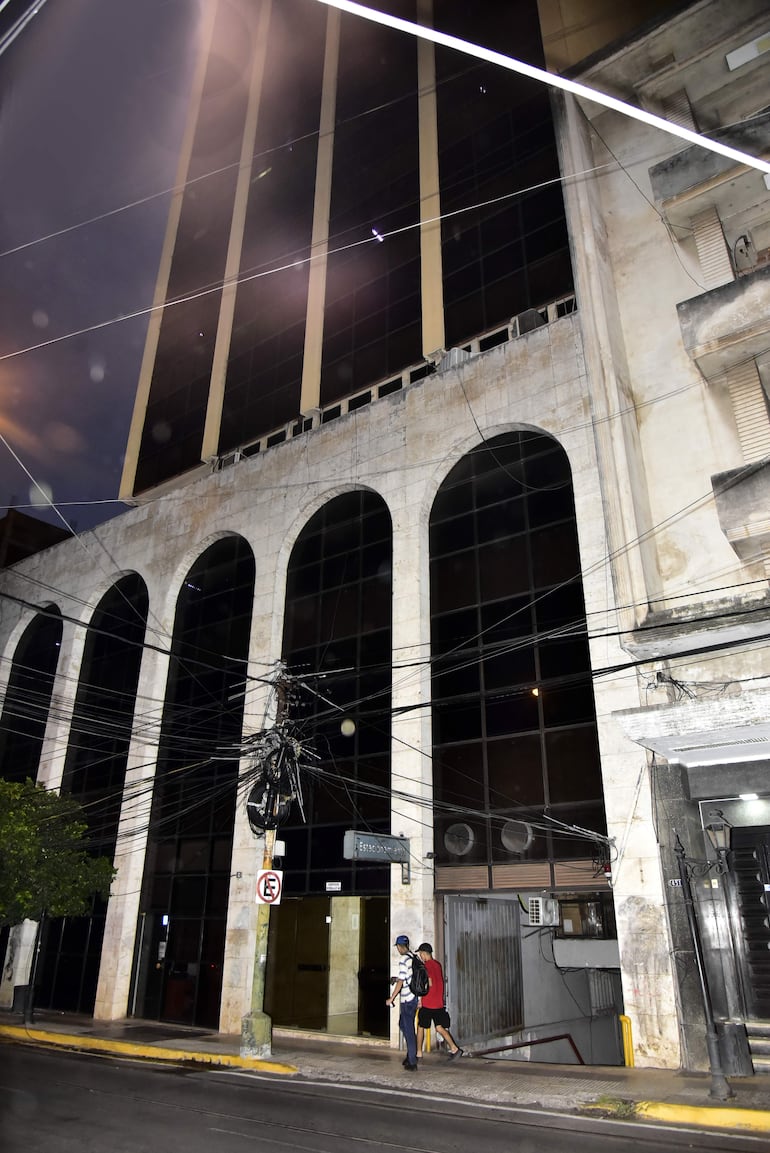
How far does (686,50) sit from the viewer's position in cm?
1780

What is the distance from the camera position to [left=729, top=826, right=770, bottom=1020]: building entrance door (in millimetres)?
12938

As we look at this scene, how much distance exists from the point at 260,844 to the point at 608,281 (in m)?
16.6

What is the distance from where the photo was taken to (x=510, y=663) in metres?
17.7

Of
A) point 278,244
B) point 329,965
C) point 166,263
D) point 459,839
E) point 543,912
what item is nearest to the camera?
point 543,912

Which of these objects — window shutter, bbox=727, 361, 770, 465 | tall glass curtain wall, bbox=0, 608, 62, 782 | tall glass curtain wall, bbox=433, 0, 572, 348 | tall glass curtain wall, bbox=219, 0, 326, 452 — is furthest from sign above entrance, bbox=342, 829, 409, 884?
tall glass curtain wall, bbox=0, 608, 62, 782

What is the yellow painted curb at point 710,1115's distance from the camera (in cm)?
880

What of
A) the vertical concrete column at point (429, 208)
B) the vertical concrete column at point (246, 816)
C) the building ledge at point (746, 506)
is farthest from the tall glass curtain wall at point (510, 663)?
the vertical concrete column at point (429, 208)

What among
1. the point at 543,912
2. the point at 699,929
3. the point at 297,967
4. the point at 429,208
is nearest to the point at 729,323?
the point at 699,929

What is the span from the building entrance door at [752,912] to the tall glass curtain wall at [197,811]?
12.3 m

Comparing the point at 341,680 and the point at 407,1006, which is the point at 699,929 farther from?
the point at 341,680

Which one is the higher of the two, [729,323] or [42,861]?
[729,323]

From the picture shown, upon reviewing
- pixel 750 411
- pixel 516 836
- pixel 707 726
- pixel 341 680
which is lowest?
pixel 516 836

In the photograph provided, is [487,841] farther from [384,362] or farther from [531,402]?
[384,362]

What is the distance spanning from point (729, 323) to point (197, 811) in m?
18.8
